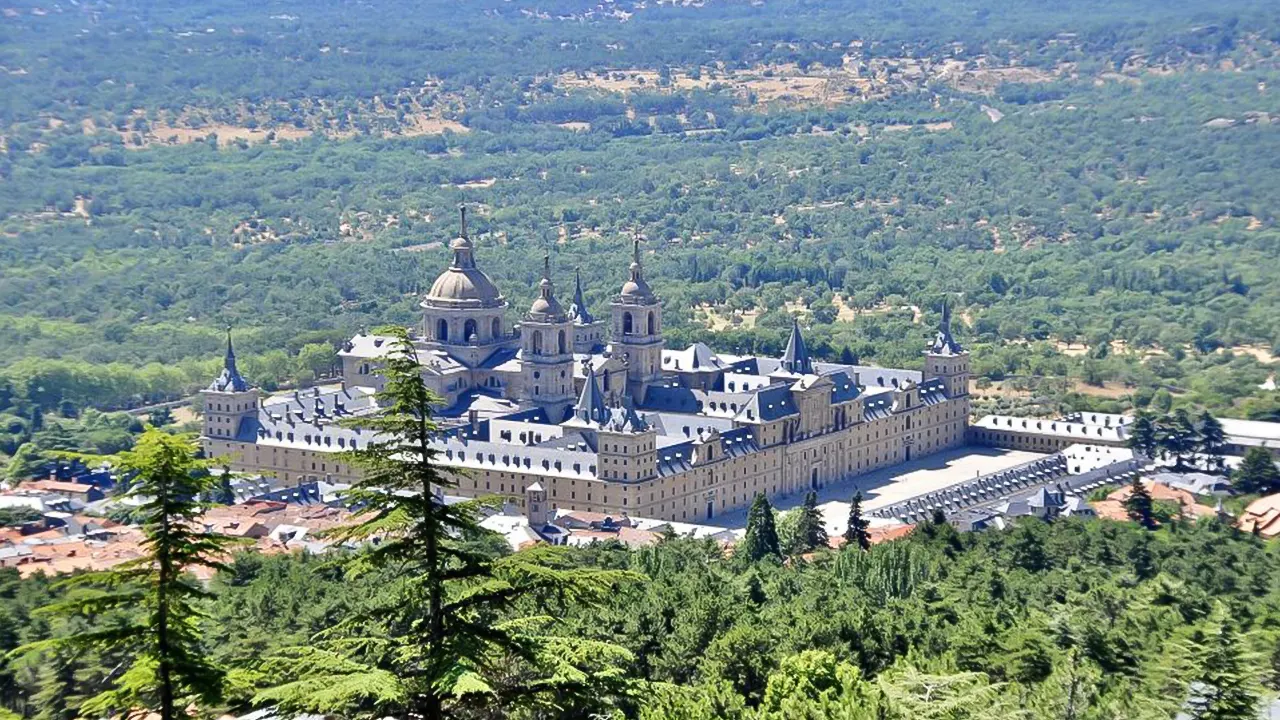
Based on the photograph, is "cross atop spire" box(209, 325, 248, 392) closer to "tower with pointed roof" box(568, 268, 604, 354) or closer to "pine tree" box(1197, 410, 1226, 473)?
"tower with pointed roof" box(568, 268, 604, 354)

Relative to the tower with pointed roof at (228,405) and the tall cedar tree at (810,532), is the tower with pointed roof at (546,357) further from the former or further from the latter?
the tall cedar tree at (810,532)

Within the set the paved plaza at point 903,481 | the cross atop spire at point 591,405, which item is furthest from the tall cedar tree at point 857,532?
the cross atop spire at point 591,405

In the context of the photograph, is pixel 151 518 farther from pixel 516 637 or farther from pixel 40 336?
pixel 40 336

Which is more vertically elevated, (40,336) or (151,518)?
(151,518)

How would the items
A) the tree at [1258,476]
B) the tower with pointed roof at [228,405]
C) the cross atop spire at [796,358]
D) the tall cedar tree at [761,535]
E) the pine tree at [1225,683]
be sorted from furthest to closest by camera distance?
the cross atop spire at [796,358]
the tower with pointed roof at [228,405]
the tree at [1258,476]
the tall cedar tree at [761,535]
the pine tree at [1225,683]

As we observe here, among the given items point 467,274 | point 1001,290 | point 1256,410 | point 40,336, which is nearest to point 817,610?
point 467,274

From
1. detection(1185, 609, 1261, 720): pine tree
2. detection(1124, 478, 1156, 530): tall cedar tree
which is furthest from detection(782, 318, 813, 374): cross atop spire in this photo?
detection(1185, 609, 1261, 720): pine tree
